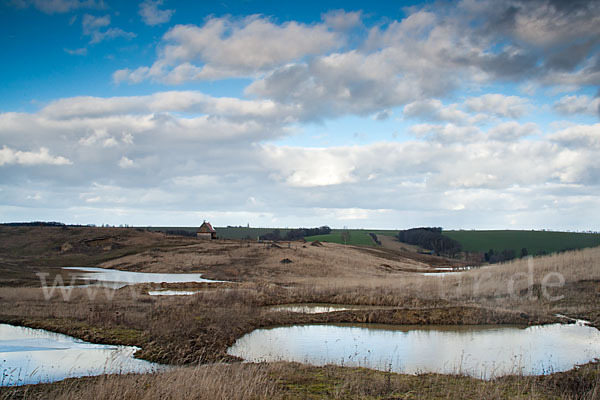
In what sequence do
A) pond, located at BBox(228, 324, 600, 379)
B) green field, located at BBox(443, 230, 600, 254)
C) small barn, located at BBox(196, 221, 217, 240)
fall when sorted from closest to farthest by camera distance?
pond, located at BBox(228, 324, 600, 379), small barn, located at BBox(196, 221, 217, 240), green field, located at BBox(443, 230, 600, 254)

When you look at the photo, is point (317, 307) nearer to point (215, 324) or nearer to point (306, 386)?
point (215, 324)

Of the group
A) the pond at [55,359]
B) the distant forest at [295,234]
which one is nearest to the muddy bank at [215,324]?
the pond at [55,359]

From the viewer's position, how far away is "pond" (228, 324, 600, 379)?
15742mm

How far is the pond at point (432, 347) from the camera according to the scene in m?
15.7

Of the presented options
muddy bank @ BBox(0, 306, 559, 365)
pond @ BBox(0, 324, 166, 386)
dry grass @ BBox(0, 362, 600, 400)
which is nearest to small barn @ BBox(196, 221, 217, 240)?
muddy bank @ BBox(0, 306, 559, 365)

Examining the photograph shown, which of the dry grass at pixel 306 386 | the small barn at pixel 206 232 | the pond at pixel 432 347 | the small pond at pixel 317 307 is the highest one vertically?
the small barn at pixel 206 232

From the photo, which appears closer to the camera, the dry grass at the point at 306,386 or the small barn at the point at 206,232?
the dry grass at the point at 306,386

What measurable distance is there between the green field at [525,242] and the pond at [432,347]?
109 metres

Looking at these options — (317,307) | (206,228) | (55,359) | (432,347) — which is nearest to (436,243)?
(206,228)

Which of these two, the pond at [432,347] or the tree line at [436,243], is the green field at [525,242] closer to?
the tree line at [436,243]

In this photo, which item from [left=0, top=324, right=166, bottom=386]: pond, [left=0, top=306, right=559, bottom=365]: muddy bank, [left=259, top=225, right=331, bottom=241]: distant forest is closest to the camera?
[left=0, top=324, right=166, bottom=386]: pond

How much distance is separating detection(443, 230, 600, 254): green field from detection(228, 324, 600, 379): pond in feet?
357

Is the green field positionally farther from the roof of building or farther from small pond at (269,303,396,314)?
small pond at (269,303,396,314)

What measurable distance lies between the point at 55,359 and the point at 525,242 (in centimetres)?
14134
